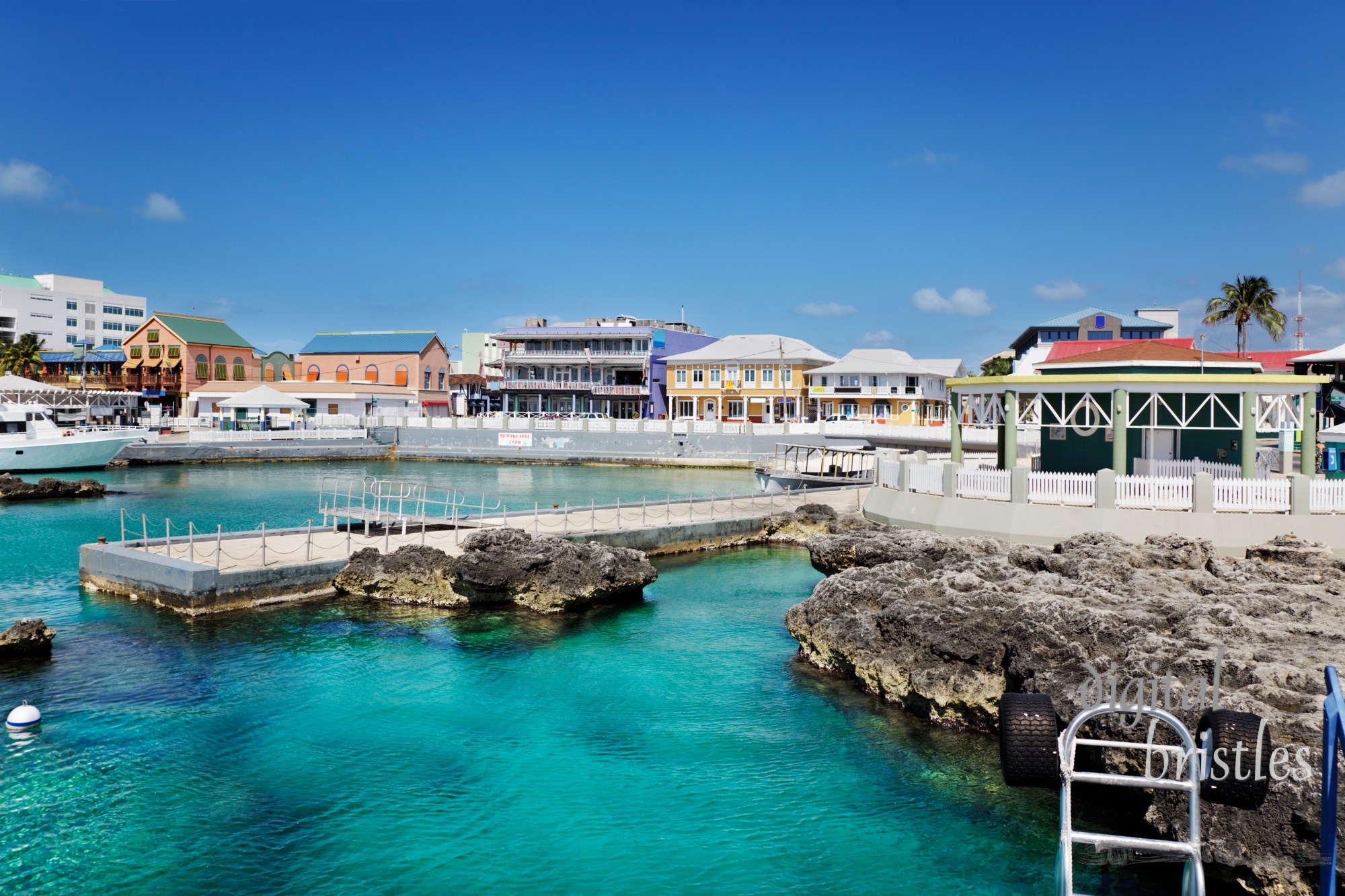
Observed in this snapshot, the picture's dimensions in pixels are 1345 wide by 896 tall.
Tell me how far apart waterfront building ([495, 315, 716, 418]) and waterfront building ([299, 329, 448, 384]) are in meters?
9.95

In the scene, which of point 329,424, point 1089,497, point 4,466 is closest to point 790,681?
point 1089,497

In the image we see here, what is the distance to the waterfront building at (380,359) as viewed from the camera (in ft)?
329

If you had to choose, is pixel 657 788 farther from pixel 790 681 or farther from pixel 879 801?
pixel 790 681

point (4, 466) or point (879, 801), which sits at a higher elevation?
point (4, 466)

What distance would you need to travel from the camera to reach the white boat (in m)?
57.3

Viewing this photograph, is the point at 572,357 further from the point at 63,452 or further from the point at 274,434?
the point at 63,452

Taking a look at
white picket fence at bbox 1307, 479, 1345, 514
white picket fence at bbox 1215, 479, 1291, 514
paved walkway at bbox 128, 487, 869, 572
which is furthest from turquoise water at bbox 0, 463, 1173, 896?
white picket fence at bbox 1307, 479, 1345, 514

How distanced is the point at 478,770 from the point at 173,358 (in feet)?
324

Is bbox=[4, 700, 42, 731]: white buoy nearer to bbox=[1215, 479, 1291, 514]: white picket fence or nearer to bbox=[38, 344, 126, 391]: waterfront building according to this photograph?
bbox=[1215, 479, 1291, 514]: white picket fence

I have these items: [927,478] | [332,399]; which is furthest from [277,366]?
[927,478]

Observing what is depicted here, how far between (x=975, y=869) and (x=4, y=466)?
6499 centimetres

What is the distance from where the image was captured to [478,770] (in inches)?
509

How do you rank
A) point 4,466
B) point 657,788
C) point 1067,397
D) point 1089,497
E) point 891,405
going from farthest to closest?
1. point 891,405
2. point 4,466
3. point 1067,397
4. point 1089,497
5. point 657,788

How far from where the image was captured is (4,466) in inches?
2251
